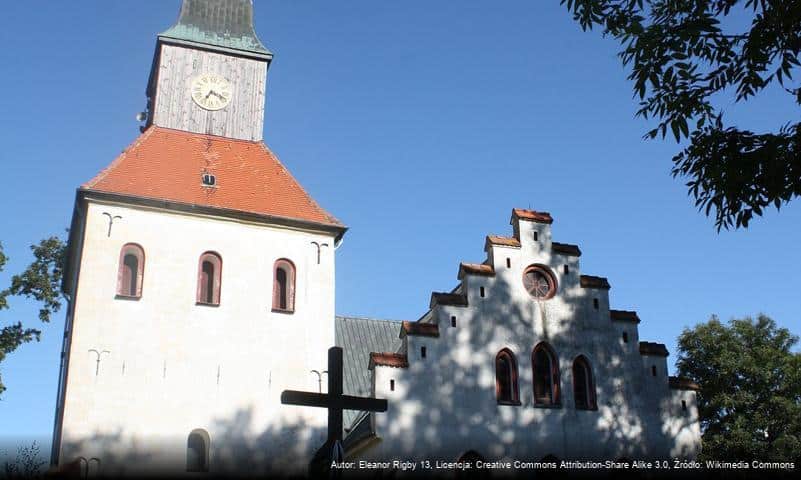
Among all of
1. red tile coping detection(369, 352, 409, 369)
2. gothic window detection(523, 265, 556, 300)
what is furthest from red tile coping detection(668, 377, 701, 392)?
red tile coping detection(369, 352, 409, 369)

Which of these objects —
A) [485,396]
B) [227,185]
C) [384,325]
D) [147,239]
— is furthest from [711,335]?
[147,239]

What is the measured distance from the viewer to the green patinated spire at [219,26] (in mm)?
31422

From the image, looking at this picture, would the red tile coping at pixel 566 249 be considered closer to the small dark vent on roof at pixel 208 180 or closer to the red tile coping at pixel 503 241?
the red tile coping at pixel 503 241

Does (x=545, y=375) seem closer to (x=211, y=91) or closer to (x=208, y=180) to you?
(x=208, y=180)

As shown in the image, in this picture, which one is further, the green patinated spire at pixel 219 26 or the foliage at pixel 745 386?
the foliage at pixel 745 386

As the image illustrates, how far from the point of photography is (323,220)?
89.4ft

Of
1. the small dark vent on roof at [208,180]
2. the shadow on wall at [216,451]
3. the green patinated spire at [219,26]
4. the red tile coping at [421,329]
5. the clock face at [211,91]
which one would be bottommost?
the shadow on wall at [216,451]

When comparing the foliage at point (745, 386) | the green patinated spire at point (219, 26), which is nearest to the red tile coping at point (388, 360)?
the green patinated spire at point (219, 26)

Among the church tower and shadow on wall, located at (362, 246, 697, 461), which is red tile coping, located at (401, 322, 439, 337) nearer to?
shadow on wall, located at (362, 246, 697, 461)

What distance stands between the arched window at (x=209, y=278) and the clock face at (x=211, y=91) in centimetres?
697

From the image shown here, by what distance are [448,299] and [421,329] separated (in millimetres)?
1142

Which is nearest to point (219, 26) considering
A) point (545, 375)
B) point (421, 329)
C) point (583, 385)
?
point (421, 329)

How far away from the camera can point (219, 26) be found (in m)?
32.2

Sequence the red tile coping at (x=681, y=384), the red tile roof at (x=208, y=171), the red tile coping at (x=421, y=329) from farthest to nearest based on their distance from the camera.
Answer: the red tile roof at (x=208, y=171) → the red tile coping at (x=681, y=384) → the red tile coping at (x=421, y=329)
